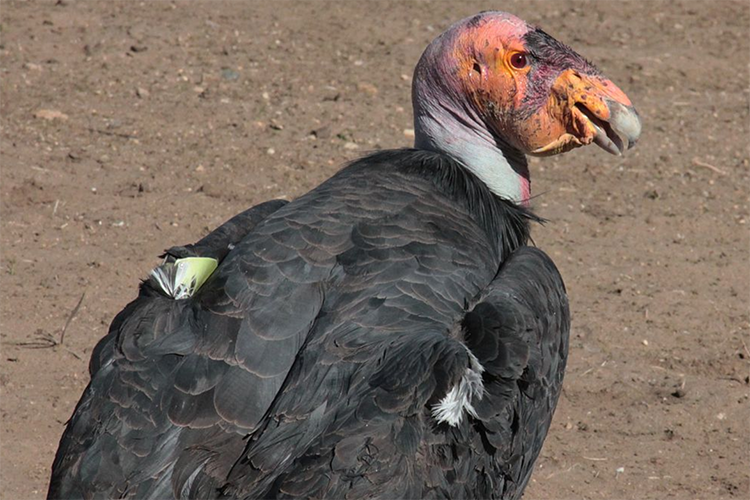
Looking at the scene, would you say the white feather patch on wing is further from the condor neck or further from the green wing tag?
the condor neck

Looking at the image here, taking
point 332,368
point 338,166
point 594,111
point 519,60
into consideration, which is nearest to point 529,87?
point 519,60

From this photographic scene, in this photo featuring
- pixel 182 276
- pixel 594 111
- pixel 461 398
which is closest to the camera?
pixel 461 398

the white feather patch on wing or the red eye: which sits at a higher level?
the red eye

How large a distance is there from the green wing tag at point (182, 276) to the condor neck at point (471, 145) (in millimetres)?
1181

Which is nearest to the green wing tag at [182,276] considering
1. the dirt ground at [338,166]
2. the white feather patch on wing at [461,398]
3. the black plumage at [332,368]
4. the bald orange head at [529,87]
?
the black plumage at [332,368]

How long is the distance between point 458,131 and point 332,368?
1.64 metres

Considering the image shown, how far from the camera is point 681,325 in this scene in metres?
6.98

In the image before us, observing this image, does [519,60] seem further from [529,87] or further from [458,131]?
[458,131]

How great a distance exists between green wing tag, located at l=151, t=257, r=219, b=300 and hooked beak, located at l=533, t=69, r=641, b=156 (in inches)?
61.3

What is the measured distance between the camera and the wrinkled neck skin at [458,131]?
518 cm

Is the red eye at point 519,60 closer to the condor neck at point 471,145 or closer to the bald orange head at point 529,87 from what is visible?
the bald orange head at point 529,87

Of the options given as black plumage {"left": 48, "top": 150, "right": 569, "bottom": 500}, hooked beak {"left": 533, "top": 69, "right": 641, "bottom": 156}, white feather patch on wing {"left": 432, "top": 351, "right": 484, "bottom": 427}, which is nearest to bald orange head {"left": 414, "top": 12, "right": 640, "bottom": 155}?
hooked beak {"left": 533, "top": 69, "right": 641, "bottom": 156}

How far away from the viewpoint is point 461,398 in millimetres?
3744

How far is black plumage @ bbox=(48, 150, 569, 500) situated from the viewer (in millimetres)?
3658
